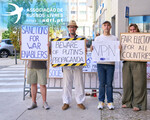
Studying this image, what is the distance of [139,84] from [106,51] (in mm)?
1041

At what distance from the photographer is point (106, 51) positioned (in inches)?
204

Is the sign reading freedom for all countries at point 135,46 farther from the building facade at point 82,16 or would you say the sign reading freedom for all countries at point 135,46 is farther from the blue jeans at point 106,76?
the building facade at point 82,16

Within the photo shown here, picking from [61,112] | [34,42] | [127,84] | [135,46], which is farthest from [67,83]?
[135,46]

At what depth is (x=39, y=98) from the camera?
6.28 m

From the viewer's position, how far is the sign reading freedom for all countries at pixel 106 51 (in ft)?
16.8

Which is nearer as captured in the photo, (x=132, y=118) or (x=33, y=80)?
(x=132, y=118)

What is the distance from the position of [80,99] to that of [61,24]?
123 ft

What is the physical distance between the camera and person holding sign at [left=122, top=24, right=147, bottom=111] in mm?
5086

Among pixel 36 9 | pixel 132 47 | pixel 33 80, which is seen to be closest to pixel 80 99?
pixel 33 80

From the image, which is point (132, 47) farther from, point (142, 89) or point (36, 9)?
point (36, 9)

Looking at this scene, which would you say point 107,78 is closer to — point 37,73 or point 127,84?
point 127,84

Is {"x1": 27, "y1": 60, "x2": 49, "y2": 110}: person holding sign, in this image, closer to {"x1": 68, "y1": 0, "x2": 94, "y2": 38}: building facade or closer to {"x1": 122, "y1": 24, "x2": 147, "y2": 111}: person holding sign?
{"x1": 122, "y1": 24, "x2": 147, "y2": 111}: person holding sign

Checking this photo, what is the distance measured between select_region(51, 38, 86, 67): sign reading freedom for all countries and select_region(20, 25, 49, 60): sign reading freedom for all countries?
0.25m

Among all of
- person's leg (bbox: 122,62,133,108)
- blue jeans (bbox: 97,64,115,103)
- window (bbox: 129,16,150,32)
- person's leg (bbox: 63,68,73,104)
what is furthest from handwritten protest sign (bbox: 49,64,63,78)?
window (bbox: 129,16,150,32)
